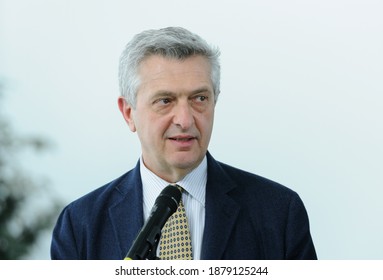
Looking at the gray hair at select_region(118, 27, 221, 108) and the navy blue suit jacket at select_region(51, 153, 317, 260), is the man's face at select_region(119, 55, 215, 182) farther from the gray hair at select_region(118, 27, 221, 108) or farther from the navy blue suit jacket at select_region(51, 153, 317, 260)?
the navy blue suit jacket at select_region(51, 153, 317, 260)

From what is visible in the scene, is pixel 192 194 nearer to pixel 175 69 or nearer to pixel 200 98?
pixel 200 98

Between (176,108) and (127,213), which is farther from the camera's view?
(127,213)

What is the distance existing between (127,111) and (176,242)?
621mm

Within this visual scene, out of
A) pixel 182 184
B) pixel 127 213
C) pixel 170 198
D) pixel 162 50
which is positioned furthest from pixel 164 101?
pixel 170 198

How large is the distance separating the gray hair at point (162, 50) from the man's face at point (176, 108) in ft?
0.09

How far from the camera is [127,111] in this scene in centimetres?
318

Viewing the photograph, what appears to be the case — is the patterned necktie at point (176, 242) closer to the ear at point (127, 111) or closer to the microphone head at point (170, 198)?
the ear at point (127, 111)

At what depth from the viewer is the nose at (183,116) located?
2.85m

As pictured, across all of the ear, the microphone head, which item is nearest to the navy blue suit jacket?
the ear
